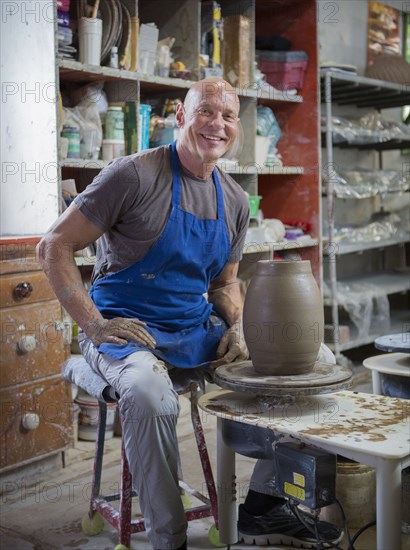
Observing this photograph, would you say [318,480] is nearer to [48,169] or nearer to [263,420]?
[263,420]

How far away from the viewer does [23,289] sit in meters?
3.19

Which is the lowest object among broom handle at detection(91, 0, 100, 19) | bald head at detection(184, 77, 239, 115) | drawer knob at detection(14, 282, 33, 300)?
drawer knob at detection(14, 282, 33, 300)

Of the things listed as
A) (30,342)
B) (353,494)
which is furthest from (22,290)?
(353,494)

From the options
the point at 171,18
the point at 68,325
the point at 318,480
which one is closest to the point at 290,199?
the point at 171,18

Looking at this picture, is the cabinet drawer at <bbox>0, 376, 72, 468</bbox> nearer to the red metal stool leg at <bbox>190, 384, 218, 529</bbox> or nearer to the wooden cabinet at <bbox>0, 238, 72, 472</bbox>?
the wooden cabinet at <bbox>0, 238, 72, 472</bbox>

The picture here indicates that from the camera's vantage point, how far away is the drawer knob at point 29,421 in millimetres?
3221

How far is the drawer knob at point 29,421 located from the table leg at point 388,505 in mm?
1768

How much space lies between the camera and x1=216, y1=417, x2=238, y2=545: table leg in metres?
2.44

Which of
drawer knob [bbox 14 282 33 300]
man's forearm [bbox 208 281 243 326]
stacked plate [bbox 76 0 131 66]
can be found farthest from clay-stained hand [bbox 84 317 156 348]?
stacked plate [bbox 76 0 131 66]

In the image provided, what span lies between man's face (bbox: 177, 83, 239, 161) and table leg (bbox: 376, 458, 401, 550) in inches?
51.4

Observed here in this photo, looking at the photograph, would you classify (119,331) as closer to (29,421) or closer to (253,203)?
(29,421)

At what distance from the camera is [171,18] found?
4.44 metres

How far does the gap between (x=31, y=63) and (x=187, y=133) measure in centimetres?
103

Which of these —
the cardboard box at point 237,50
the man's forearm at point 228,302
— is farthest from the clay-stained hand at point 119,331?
the cardboard box at point 237,50
